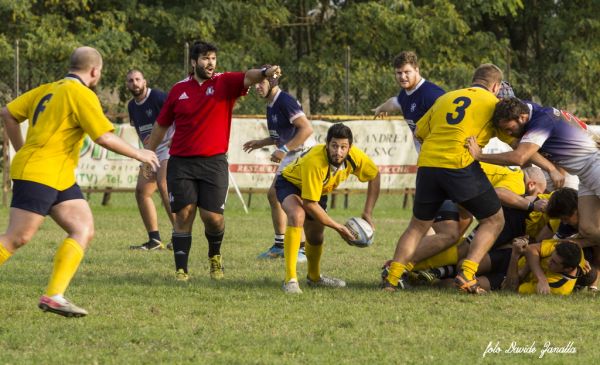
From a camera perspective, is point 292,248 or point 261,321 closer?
point 261,321

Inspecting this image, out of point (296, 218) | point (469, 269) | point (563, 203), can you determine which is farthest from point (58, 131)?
point (563, 203)

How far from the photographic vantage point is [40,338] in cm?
652

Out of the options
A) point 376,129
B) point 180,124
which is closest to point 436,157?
point 180,124

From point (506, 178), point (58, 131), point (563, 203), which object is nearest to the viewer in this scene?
point (58, 131)

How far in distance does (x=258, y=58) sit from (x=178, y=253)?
16.4 m

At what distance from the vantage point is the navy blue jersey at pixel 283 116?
11453mm

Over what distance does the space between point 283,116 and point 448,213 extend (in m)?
2.85

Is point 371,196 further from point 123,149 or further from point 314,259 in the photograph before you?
point 123,149

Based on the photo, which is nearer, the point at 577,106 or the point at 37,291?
the point at 37,291

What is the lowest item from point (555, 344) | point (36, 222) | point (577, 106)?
point (577, 106)

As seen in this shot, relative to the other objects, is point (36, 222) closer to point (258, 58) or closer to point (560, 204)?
point (560, 204)

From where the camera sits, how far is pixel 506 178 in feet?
31.2

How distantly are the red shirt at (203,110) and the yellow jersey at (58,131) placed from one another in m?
2.14

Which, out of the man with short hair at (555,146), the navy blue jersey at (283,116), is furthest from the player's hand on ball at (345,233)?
the navy blue jersey at (283,116)
